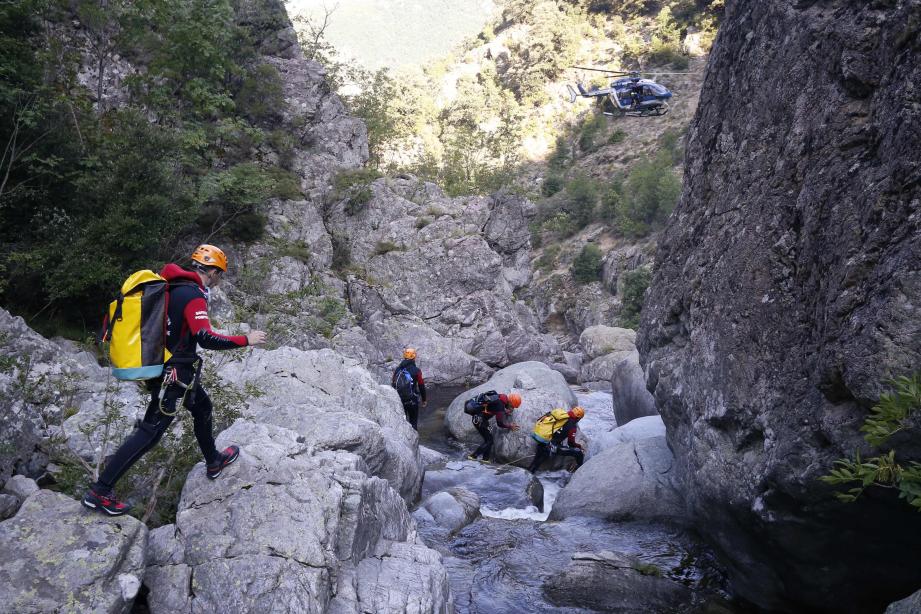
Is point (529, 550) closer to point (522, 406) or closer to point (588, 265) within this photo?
point (522, 406)

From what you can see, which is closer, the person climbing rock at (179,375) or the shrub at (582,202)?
A: the person climbing rock at (179,375)

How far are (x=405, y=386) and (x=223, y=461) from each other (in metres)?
9.14

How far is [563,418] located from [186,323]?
1040 centimetres

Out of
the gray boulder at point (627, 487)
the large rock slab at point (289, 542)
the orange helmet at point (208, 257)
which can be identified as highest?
the orange helmet at point (208, 257)

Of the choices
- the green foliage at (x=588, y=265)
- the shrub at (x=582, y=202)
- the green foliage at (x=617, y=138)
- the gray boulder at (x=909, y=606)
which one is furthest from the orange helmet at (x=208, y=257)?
the green foliage at (x=617, y=138)

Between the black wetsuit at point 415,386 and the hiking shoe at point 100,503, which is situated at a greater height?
the hiking shoe at point 100,503

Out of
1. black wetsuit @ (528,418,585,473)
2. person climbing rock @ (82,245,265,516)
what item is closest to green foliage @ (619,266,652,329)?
black wetsuit @ (528,418,585,473)

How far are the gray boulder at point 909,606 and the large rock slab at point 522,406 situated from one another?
35.4 feet

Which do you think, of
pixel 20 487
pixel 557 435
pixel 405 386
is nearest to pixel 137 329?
pixel 20 487

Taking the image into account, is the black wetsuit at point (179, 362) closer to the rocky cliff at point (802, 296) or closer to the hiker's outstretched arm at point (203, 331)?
the hiker's outstretched arm at point (203, 331)

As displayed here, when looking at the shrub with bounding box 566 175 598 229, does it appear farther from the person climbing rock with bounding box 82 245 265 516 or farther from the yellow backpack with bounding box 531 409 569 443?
the person climbing rock with bounding box 82 245 265 516

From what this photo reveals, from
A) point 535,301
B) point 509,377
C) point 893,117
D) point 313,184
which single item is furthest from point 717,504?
point 535,301

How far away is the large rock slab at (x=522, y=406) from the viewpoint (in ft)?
51.0

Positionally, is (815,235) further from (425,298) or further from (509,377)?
(425,298)
